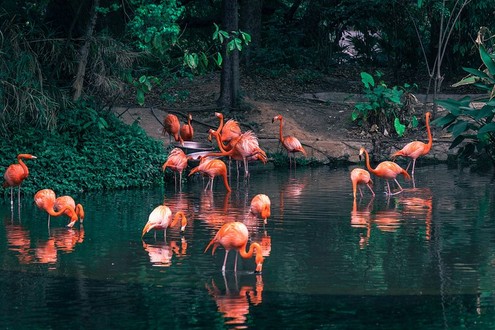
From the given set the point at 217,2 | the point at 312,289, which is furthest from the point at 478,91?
the point at 312,289

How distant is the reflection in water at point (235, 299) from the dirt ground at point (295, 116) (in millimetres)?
9478

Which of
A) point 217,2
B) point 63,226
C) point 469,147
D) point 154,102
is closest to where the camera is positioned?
point 63,226

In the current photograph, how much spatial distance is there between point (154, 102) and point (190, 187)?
6.38m

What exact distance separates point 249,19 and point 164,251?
14215 mm

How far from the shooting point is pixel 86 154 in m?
15.8

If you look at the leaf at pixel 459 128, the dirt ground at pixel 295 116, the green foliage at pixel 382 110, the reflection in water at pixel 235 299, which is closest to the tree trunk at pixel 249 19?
the dirt ground at pixel 295 116

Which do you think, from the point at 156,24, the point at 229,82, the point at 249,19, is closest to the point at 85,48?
the point at 156,24

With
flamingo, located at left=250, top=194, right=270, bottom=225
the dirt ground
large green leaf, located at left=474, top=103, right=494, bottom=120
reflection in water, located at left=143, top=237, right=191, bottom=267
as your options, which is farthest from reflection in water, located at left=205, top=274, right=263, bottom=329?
the dirt ground

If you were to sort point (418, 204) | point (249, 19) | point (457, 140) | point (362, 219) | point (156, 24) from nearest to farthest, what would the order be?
point (362, 219) < point (418, 204) < point (156, 24) < point (457, 140) < point (249, 19)

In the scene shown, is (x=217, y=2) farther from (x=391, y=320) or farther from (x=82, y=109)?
(x=391, y=320)

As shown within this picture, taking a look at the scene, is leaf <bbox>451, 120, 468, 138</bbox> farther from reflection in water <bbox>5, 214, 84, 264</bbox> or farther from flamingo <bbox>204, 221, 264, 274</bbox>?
flamingo <bbox>204, 221, 264, 274</bbox>

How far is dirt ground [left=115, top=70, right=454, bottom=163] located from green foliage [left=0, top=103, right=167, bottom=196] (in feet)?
5.43

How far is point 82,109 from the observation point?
16094mm

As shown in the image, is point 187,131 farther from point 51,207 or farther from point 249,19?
point 249,19
